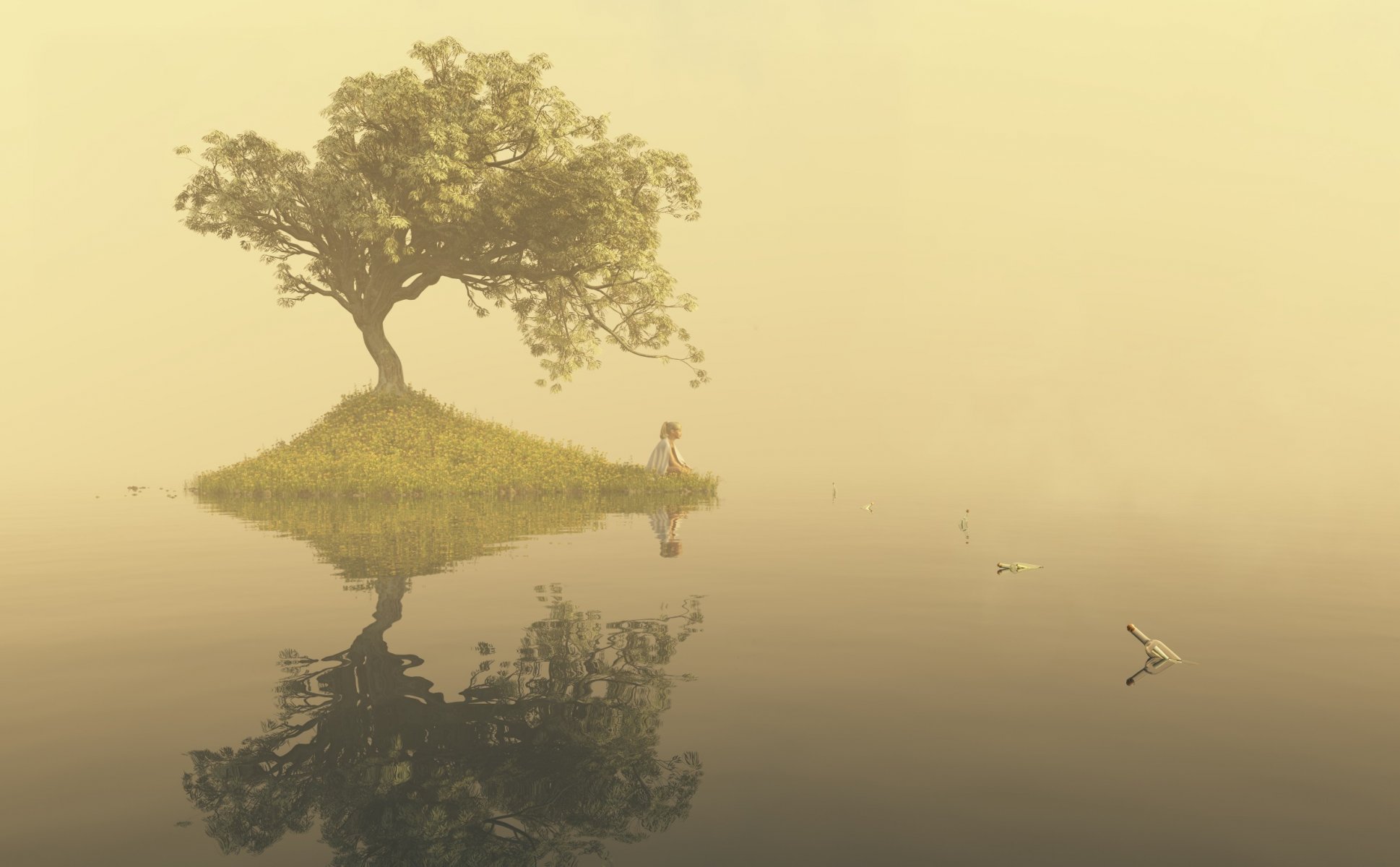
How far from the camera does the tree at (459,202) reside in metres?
33.4

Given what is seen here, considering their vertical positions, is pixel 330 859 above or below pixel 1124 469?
below

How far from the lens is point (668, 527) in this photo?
23.0 metres

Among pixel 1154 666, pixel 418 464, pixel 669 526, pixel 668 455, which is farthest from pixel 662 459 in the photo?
pixel 1154 666

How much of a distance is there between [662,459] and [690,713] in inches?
1132

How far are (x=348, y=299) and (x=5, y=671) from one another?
3429 centimetres

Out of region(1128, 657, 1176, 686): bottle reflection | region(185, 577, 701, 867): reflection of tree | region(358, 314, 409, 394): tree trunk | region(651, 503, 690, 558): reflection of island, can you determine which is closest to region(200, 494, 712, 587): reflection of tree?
region(651, 503, 690, 558): reflection of island

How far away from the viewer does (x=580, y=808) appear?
593cm

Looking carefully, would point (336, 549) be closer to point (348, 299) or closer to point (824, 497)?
point (824, 497)

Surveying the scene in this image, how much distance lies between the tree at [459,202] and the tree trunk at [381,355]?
72 millimetres

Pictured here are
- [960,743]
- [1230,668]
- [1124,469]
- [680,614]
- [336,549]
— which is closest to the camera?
[960,743]

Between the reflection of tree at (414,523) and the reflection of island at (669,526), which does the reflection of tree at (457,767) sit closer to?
the reflection of tree at (414,523)

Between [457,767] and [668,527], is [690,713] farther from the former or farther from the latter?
[668,527]

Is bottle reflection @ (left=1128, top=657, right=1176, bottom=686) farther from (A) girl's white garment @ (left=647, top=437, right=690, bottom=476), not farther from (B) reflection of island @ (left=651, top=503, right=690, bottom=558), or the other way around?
(A) girl's white garment @ (left=647, top=437, right=690, bottom=476)

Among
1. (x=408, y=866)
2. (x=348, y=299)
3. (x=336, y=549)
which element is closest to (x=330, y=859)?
(x=408, y=866)
